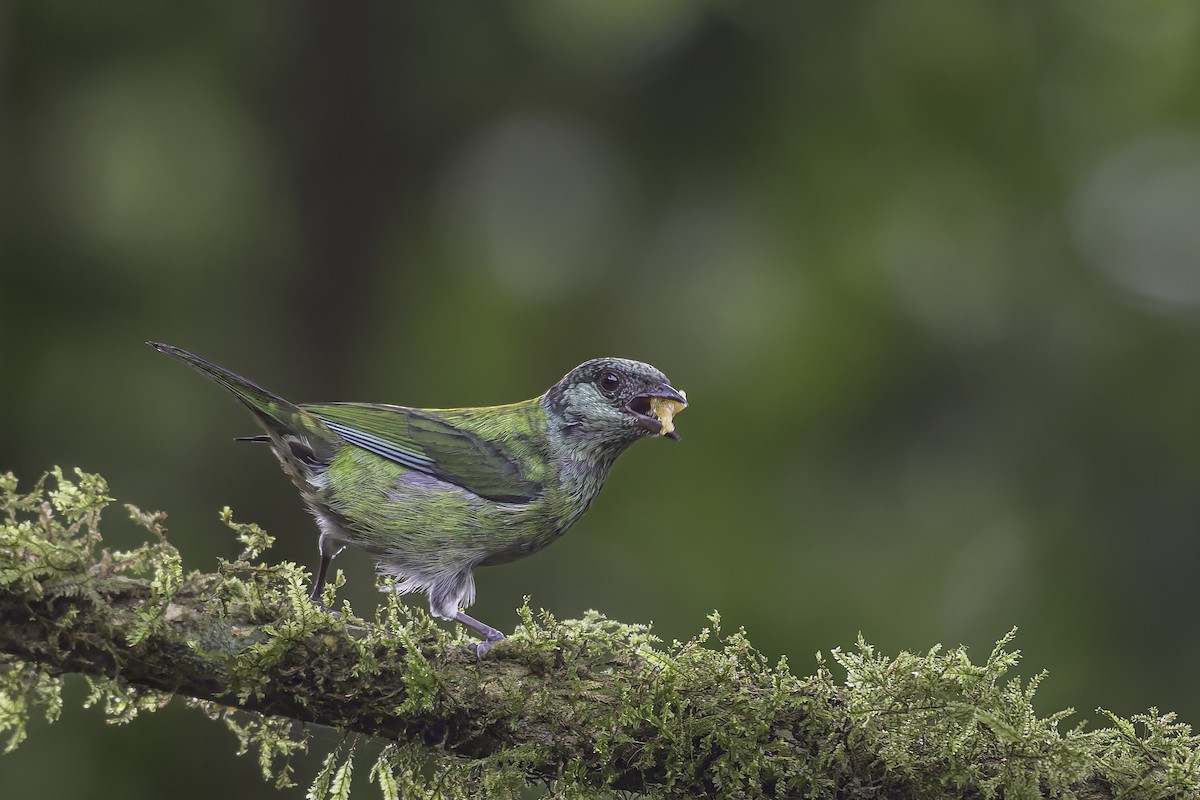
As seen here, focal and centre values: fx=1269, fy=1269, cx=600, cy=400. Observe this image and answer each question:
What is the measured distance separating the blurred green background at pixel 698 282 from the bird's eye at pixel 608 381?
363cm

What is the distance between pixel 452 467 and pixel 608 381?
68 centimetres

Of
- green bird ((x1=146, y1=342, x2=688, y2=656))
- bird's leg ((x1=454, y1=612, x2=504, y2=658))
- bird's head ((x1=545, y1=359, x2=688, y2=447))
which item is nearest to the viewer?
bird's leg ((x1=454, y1=612, x2=504, y2=658))

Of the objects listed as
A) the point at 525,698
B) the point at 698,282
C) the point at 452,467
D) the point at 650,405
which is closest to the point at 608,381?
the point at 650,405

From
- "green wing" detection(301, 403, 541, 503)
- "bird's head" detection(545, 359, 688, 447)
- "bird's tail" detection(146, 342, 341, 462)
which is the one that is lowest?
"bird's tail" detection(146, 342, 341, 462)

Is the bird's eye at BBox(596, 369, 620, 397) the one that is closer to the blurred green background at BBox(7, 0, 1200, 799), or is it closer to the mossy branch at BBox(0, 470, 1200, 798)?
the mossy branch at BBox(0, 470, 1200, 798)

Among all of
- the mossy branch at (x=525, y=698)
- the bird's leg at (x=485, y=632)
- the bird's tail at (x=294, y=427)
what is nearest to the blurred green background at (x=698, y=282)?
the bird's tail at (x=294, y=427)

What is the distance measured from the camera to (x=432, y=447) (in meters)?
4.44

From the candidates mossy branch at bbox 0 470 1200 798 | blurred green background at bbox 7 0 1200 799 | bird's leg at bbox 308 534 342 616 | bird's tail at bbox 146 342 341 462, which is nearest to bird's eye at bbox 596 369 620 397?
bird's tail at bbox 146 342 341 462

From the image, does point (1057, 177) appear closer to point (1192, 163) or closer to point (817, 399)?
point (1192, 163)

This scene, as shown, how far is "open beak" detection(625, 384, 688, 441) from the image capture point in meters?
4.57

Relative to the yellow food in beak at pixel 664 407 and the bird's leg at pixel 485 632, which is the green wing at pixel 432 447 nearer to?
the bird's leg at pixel 485 632

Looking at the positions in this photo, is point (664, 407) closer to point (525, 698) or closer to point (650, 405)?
point (650, 405)

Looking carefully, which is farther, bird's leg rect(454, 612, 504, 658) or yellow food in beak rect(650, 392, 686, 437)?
yellow food in beak rect(650, 392, 686, 437)

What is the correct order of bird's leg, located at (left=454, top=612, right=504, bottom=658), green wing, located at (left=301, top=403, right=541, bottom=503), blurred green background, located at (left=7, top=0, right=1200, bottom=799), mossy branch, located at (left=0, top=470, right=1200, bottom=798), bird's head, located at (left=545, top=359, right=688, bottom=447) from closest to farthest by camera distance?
mossy branch, located at (left=0, top=470, right=1200, bottom=798) → bird's leg, located at (left=454, top=612, right=504, bottom=658) → green wing, located at (left=301, top=403, right=541, bottom=503) → bird's head, located at (left=545, top=359, right=688, bottom=447) → blurred green background, located at (left=7, top=0, right=1200, bottom=799)
